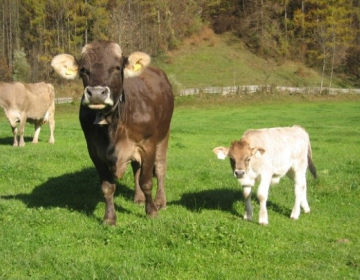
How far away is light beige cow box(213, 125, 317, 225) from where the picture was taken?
771 cm

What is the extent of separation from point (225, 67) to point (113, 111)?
187 feet

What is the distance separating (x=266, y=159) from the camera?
7.95 m

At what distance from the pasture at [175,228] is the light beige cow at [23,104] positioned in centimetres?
443

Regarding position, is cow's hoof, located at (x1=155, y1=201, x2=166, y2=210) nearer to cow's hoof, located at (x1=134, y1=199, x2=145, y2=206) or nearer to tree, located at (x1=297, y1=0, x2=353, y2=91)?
cow's hoof, located at (x1=134, y1=199, x2=145, y2=206)

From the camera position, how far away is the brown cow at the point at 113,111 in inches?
274

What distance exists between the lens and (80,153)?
1377cm

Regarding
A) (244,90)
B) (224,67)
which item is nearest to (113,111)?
(244,90)

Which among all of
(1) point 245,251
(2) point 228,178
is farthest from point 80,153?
(1) point 245,251

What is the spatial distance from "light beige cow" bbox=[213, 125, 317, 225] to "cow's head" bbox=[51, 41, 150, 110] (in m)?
1.82

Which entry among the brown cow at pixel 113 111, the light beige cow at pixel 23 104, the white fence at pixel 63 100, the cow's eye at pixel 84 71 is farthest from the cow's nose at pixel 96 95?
the white fence at pixel 63 100

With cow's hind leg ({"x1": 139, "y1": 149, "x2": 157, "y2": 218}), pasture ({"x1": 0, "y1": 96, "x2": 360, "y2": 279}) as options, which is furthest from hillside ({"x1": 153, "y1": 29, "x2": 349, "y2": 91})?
cow's hind leg ({"x1": 139, "y1": 149, "x2": 157, "y2": 218})

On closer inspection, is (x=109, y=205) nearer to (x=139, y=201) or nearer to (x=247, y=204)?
(x=139, y=201)

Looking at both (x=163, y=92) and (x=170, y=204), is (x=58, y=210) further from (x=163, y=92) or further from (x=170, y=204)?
(x=163, y=92)

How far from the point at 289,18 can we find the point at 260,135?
243 feet
